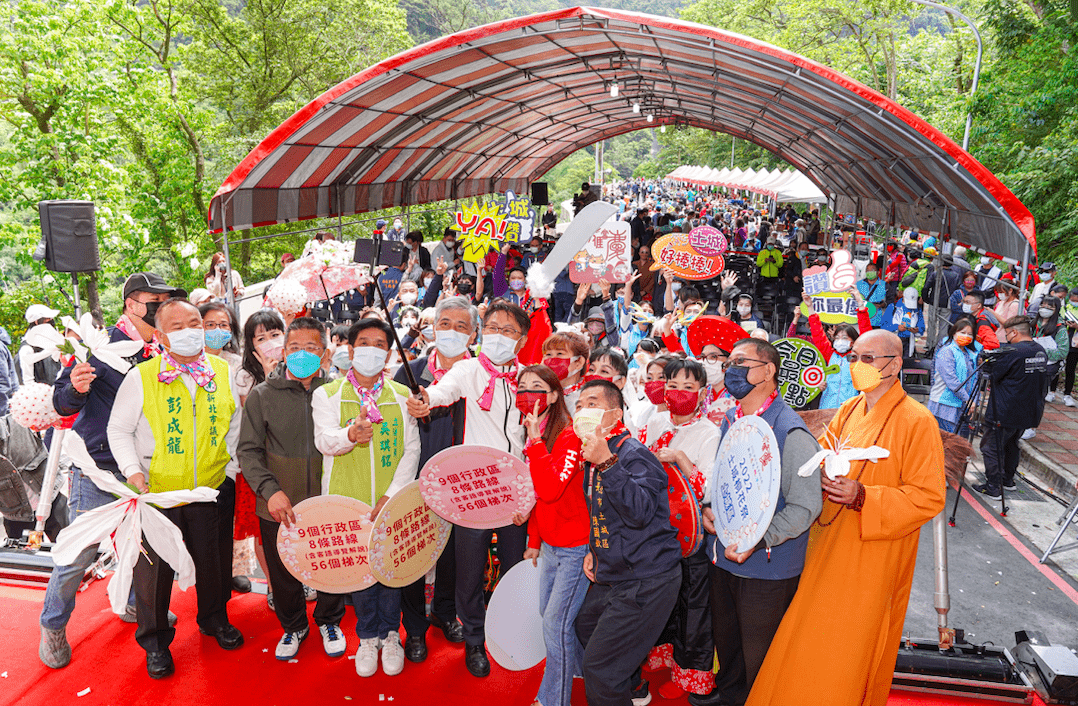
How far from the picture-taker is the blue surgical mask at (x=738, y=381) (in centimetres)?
306

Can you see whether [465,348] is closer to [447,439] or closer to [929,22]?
[447,439]

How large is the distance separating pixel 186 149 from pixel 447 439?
16991 mm

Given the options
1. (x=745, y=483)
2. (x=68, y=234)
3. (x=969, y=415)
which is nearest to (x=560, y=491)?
(x=745, y=483)

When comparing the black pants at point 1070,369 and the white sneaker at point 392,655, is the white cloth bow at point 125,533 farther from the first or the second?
the black pants at point 1070,369

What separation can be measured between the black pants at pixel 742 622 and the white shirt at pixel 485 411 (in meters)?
1.19

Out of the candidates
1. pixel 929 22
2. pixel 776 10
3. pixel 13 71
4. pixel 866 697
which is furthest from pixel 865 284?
pixel 929 22

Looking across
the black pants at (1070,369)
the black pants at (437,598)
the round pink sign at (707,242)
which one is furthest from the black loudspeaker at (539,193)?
the black pants at (437,598)

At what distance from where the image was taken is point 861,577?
10.2 feet

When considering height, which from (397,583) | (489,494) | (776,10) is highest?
(776,10)

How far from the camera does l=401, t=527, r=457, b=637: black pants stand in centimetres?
388

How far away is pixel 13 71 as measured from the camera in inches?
487

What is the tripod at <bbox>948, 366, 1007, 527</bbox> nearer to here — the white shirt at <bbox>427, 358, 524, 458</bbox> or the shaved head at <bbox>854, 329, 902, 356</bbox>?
the shaved head at <bbox>854, 329, 902, 356</bbox>

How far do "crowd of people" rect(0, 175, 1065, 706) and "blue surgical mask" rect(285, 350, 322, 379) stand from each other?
0.4 inches

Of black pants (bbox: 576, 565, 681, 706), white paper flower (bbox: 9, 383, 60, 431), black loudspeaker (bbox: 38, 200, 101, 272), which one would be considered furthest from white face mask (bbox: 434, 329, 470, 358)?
black loudspeaker (bbox: 38, 200, 101, 272)
